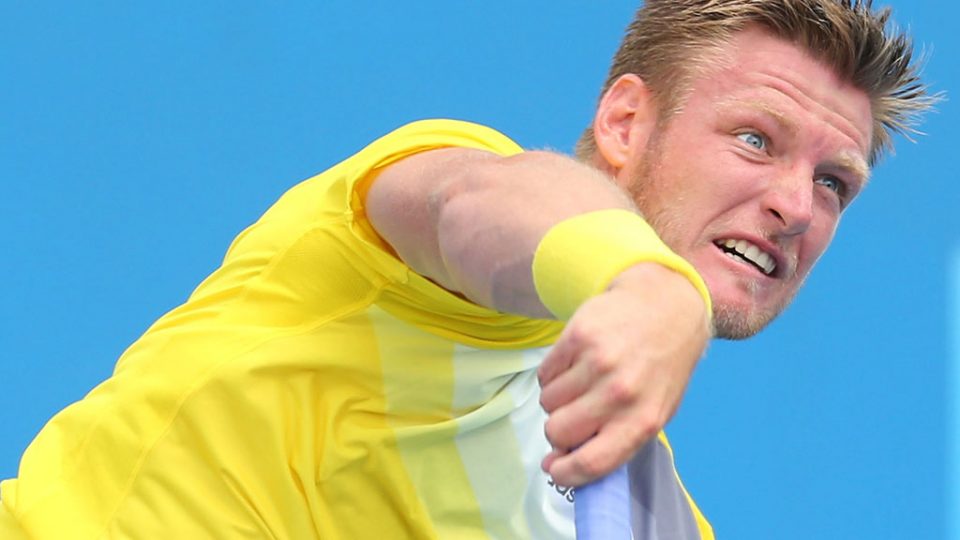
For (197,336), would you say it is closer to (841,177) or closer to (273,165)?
(841,177)

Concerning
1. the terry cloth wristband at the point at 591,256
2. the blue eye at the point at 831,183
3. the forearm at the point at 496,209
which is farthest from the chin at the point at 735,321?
the terry cloth wristband at the point at 591,256

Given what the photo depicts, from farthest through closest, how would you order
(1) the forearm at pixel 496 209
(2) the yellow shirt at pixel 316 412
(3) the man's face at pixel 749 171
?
1. (3) the man's face at pixel 749 171
2. (2) the yellow shirt at pixel 316 412
3. (1) the forearm at pixel 496 209

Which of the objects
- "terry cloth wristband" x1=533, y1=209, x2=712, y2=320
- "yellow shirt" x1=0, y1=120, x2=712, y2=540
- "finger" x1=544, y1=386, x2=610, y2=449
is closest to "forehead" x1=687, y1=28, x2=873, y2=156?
"yellow shirt" x1=0, y1=120, x2=712, y2=540

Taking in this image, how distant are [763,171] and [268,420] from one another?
0.43 m

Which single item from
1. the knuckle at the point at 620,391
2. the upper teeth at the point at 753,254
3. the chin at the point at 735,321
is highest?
the upper teeth at the point at 753,254

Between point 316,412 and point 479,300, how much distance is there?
0.26 metres

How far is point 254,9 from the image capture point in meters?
2.70

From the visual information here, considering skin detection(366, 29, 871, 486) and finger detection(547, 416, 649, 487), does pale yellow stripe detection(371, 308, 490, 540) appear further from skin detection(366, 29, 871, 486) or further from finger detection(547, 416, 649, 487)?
finger detection(547, 416, 649, 487)

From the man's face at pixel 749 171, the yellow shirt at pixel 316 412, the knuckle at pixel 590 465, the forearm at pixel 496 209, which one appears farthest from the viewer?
the man's face at pixel 749 171

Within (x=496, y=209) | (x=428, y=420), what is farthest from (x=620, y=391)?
(x=428, y=420)

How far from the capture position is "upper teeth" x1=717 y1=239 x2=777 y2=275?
1.26 metres

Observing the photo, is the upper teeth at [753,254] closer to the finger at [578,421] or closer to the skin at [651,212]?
the skin at [651,212]

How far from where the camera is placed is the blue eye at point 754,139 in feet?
4.13

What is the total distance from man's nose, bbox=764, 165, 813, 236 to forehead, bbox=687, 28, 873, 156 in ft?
0.16
